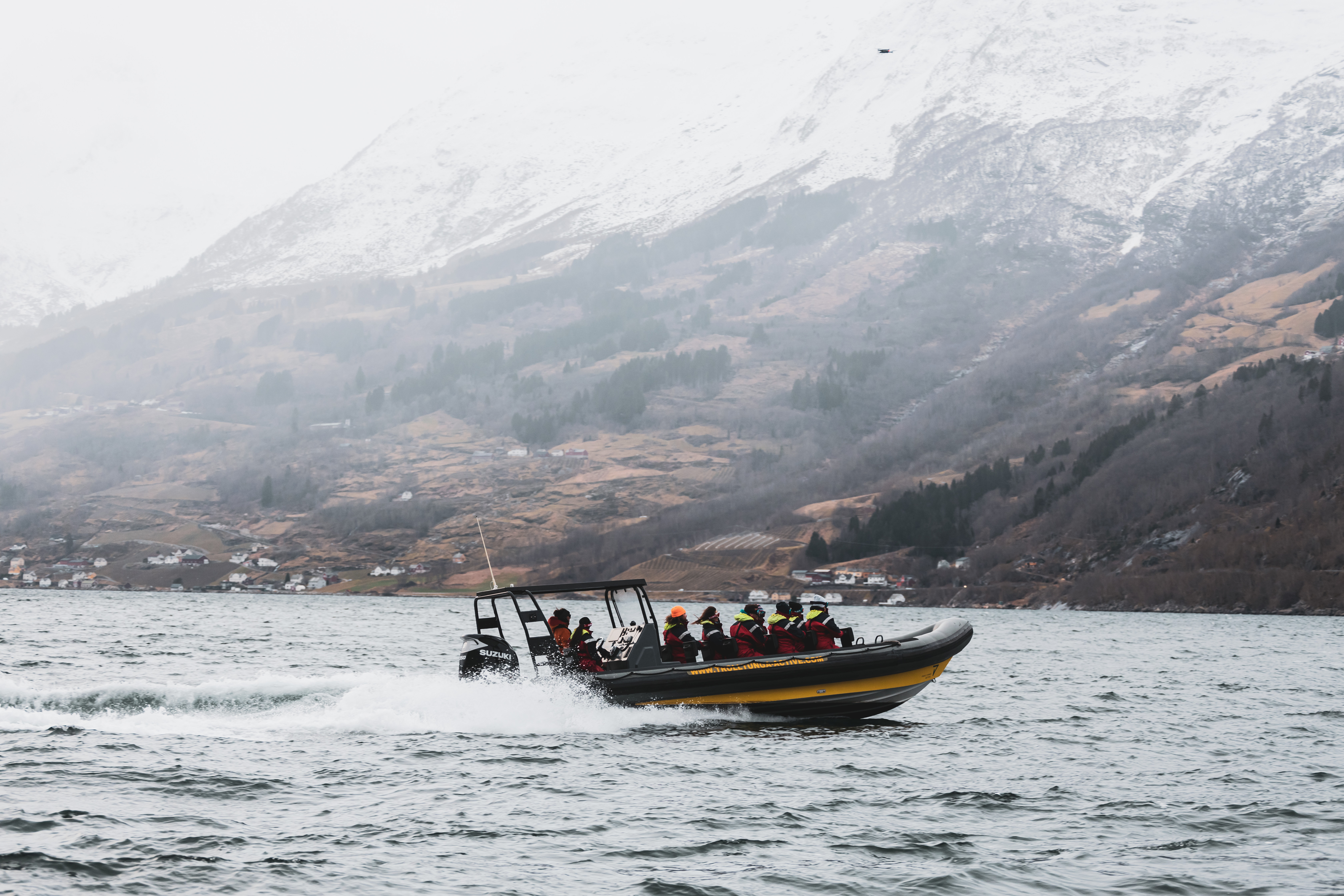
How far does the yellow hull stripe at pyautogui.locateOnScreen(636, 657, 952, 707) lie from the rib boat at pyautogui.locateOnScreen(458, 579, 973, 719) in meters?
0.02

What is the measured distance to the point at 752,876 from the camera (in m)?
16.0

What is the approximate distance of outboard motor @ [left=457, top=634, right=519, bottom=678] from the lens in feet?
97.9

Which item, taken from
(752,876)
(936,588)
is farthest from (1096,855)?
(936,588)

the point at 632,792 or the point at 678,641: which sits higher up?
the point at 678,641

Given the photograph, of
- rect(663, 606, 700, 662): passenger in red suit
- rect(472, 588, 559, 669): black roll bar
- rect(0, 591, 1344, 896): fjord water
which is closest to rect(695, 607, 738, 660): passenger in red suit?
rect(663, 606, 700, 662): passenger in red suit

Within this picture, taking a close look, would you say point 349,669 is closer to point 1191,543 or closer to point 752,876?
point 752,876

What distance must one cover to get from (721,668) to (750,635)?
1.16 metres

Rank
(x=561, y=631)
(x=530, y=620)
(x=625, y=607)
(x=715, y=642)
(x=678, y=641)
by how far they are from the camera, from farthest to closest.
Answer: (x=625, y=607)
(x=530, y=620)
(x=561, y=631)
(x=678, y=641)
(x=715, y=642)

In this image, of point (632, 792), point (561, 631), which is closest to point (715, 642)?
point (561, 631)

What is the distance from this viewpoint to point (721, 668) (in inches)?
1117

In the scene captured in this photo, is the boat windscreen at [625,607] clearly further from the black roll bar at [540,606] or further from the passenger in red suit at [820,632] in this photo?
the passenger in red suit at [820,632]

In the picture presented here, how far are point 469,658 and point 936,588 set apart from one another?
171159mm

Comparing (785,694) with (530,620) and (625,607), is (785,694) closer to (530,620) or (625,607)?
(625,607)

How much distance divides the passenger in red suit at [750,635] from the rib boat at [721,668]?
552 mm
